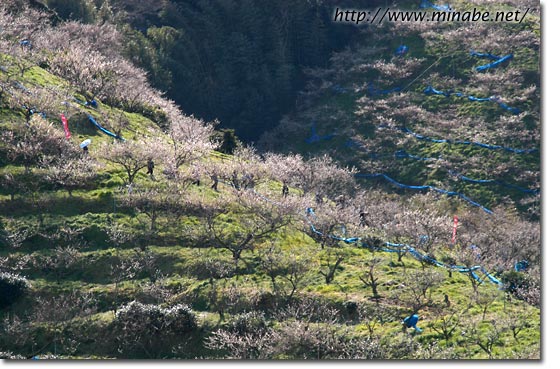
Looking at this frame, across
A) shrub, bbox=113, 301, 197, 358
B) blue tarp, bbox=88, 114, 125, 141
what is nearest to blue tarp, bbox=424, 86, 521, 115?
blue tarp, bbox=88, 114, 125, 141

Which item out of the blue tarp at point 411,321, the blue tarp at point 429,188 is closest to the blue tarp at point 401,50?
the blue tarp at point 429,188

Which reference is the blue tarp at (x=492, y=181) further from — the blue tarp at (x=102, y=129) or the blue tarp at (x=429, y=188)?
the blue tarp at (x=102, y=129)

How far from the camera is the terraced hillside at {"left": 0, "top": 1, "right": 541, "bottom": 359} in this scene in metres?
35.6

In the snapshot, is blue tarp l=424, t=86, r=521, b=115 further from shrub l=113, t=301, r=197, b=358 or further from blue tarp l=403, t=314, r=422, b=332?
shrub l=113, t=301, r=197, b=358

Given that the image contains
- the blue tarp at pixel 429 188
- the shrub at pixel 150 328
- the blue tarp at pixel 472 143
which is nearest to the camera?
the shrub at pixel 150 328

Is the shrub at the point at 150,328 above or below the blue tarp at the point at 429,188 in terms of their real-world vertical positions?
below

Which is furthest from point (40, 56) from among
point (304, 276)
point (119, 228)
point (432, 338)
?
point (432, 338)

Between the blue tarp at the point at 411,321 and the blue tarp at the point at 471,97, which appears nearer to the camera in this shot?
the blue tarp at the point at 411,321

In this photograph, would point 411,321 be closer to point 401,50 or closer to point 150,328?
point 150,328

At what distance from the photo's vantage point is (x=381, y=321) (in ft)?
121

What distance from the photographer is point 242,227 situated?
149ft

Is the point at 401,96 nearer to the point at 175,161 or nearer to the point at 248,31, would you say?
the point at 248,31

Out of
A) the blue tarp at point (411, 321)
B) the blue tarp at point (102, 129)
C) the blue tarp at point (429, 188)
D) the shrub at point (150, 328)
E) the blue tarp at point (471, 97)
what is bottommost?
the shrub at point (150, 328)

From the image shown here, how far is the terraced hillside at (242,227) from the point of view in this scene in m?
35.6
